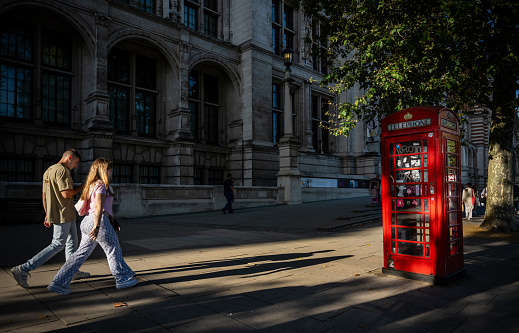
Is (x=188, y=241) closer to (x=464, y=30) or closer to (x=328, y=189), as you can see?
(x=464, y=30)

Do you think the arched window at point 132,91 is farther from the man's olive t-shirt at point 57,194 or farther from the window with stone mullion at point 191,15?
the man's olive t-shirt at point 57,194

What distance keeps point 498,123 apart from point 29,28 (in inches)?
782

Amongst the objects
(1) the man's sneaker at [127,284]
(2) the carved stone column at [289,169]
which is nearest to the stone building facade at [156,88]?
(2) the carved stone column at [289,169]

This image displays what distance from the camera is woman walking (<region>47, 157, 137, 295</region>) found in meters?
4.25

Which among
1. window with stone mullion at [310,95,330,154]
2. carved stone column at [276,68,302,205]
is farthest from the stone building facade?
carved stone column at [276,68,302,205]

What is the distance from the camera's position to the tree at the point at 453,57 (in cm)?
864

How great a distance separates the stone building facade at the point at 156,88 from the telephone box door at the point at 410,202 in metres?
8.34

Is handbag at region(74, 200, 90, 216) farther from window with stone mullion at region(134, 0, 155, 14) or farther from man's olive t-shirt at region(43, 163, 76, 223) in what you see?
window with stone mullion at region(134, 0, 155, 14)

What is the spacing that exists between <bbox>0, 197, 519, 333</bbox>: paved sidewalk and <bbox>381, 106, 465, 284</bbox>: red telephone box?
317 millimetres

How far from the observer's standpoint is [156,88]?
70.4 feet

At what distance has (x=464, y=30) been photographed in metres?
9.09

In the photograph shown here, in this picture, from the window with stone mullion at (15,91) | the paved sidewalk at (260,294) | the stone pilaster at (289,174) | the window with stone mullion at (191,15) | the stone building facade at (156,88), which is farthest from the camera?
the window with stone mullion at (191,15)

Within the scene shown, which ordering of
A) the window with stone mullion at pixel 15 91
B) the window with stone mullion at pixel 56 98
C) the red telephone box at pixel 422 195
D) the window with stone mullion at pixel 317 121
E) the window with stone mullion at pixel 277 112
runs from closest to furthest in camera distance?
the red telephone box at pixel 422 195, the window with stone mullion at pixel 15 91, the window with stone mullion at pixel 56 98, the window with stone mullion at pixel 277 112, the window with stone mullion at pixel 317 121

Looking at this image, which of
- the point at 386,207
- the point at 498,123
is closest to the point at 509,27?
the point at 498,123
